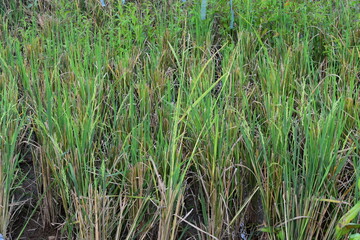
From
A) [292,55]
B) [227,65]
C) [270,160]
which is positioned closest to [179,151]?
[270,160]

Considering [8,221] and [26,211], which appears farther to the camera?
[26,211]

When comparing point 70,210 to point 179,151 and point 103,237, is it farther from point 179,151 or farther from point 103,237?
point 179,151

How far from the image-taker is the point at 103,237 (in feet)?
5.97

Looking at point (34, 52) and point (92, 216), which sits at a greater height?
point (34, 52)

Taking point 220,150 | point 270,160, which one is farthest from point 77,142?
point 270,160

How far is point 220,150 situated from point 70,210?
0.56 m

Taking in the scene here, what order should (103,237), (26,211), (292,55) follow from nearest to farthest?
1. (103,237)
2. (26,211)
3. (292,55)

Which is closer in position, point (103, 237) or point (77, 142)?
point (103, 237)

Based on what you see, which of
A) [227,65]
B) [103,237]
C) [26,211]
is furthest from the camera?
[227,65]

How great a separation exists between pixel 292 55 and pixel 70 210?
4.67 feet

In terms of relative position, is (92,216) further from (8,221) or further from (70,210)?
(8,221)

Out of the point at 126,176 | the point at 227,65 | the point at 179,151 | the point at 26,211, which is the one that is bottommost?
the point at 26,211

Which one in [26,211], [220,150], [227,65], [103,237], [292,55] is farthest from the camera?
[292,55]

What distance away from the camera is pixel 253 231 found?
1.95m
